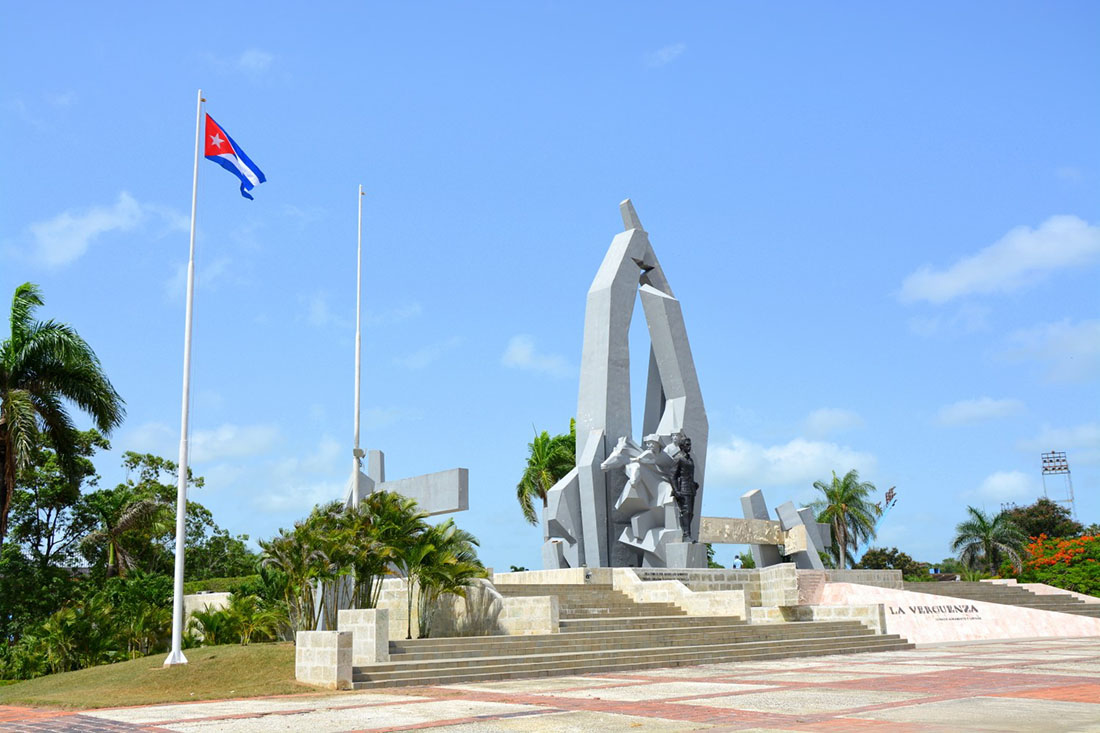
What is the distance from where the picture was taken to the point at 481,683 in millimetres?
13664

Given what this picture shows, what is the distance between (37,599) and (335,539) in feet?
72.6

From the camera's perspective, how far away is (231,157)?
1839 centimetres

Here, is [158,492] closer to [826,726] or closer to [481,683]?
[481,683]

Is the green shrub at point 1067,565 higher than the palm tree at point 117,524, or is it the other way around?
the palm tree at point 117,524

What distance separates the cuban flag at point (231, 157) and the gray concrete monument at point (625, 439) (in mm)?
12111

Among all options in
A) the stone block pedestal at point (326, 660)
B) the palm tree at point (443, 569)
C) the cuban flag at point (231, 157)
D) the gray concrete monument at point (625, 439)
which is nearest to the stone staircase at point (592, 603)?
the palm tree at point (443, 569)

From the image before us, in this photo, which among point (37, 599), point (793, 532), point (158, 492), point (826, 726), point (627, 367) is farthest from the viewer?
point (158, 492)

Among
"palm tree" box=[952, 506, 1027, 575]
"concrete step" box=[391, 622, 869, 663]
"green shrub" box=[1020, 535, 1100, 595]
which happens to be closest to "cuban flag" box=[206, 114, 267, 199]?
"concrete step" box=[391, 622, 869, 663]

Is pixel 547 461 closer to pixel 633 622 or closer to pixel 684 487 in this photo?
pixel 684 487

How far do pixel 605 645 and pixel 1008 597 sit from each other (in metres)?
16.8

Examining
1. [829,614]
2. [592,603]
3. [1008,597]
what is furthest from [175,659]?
[1008,597]

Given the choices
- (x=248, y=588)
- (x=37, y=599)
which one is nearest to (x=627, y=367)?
(x=248, y=588)

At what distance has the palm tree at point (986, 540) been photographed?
46.3 m

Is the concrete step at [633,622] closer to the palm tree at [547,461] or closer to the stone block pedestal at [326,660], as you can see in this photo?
the stone block pedestal at [326,660]
